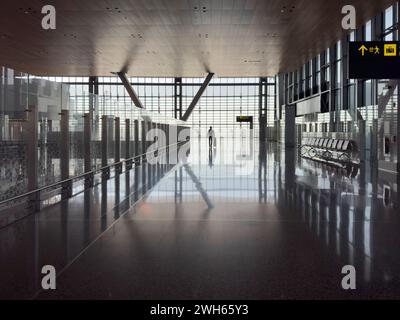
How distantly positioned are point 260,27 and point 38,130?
1584 cm

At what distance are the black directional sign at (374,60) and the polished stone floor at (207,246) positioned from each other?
3.77 metres

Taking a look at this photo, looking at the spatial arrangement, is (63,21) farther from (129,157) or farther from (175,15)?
(129,157)

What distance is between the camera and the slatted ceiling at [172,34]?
18.9m

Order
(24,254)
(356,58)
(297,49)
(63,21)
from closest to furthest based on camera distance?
(24,254)
(356,58)
(63,21)
(297,49)

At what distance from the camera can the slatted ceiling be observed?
1886cm

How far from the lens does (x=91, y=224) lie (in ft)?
22.4

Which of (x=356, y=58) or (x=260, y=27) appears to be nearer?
(x=356, y=58)

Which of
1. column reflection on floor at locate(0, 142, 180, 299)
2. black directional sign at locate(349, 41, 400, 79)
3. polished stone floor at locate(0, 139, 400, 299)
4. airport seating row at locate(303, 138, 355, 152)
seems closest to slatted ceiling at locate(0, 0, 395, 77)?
airport seating row at locate(303, 138, 355, 152)

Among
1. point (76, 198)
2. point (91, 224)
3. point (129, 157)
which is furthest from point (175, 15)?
point (91, 224)

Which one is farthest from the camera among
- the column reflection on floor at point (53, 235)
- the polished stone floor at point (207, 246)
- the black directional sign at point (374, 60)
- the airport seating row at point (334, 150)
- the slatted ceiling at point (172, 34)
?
the airport seating row at point (334, 150)

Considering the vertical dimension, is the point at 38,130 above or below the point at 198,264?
above

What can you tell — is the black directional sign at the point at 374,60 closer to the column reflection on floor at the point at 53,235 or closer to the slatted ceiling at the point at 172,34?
the slatted ceiling at the point at 172,34

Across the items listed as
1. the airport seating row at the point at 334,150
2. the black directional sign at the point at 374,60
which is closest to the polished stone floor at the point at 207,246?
the black directional sign at the point at 374,60

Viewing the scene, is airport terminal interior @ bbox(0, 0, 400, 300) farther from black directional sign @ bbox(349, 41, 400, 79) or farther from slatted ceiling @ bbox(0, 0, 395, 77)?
black directional sign @ bbox(349, 41, 400, 79)
